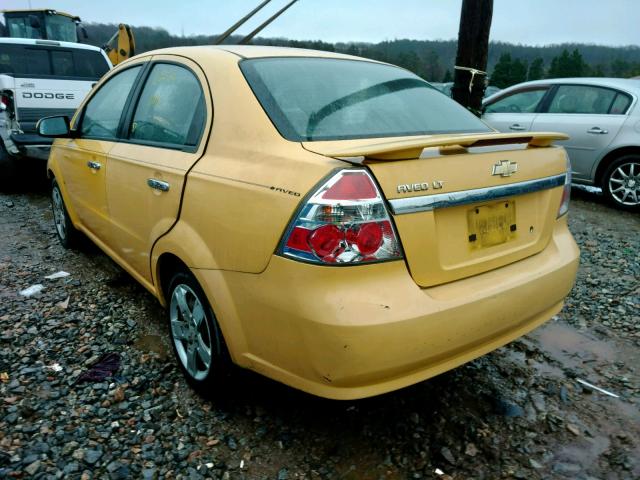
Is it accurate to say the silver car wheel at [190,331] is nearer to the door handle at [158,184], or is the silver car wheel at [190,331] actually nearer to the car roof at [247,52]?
the door handle at [158,184]

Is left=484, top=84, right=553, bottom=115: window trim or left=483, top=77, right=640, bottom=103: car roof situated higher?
left=483, top=77, right=640, bottom=103: car roof

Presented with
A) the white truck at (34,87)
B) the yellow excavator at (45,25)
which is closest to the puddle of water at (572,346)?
the white truck at (34,87)

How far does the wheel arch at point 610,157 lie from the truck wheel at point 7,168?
7.43m

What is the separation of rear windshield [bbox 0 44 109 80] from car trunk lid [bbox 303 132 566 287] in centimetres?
670

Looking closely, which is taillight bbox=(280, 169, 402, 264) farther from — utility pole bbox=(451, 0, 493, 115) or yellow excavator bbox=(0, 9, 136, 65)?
yellow excavator bbox=(0, 9, 136, 65)

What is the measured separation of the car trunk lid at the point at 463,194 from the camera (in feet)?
5.77

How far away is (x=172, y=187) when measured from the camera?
234 centimetres

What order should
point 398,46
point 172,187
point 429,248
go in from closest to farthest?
1. point 429,248
2. point 172,187
3. point 398,46

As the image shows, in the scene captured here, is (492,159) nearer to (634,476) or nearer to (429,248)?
(429,248)

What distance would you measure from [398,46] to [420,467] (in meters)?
47.3

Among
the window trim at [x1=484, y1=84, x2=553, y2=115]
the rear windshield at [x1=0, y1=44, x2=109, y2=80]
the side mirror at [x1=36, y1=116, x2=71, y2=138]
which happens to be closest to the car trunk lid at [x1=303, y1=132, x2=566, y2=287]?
the side mirror at [x1=36, y1=116, x2=71, y2=138]

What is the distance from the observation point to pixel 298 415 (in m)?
2.35

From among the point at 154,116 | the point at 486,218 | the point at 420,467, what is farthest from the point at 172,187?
the point at 420,467

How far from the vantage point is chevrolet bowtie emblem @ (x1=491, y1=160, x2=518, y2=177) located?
2004mm
